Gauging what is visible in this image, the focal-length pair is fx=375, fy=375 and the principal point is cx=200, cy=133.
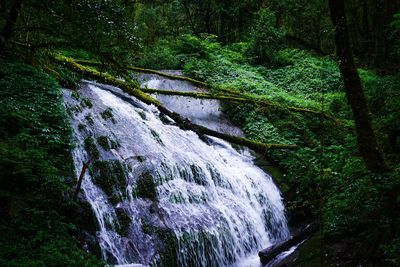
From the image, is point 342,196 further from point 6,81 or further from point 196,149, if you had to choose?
point 6,81

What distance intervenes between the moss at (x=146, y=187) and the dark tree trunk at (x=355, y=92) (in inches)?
170

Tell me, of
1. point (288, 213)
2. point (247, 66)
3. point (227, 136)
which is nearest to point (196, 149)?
point (227, 136)

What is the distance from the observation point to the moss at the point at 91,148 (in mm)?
8188

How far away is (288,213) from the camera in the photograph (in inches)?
424

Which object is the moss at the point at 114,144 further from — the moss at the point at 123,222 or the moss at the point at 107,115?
the moss at the point at 123,222

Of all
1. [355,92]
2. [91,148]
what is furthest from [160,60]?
[355,92]

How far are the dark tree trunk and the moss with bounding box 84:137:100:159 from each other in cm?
526

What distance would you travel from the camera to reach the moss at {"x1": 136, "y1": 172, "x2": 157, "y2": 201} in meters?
8.08

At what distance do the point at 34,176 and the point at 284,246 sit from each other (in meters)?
5.64

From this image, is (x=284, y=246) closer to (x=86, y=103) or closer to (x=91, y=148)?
(x=91, y=148)

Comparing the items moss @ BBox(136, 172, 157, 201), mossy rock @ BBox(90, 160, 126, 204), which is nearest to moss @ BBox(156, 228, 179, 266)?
moss @ BBox(136, 172, 157, 201)

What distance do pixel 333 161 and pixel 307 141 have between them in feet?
7.69

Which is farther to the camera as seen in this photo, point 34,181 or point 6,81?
point 6,81

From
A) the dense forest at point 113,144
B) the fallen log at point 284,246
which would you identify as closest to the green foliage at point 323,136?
the dense forest at point 113,144
